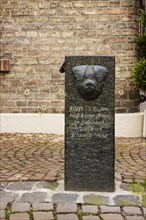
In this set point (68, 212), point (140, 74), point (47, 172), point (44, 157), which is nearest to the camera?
point (68, 212)

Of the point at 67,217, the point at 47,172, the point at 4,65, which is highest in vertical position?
the point at 4,65

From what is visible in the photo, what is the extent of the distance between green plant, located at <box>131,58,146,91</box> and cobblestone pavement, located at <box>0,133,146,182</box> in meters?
1.05

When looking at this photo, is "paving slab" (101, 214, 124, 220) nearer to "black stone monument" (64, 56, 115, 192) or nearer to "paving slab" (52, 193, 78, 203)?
"paving slab" (52, 193, 78, 203)

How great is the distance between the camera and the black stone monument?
4.09 m

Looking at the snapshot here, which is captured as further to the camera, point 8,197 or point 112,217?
point 8,197

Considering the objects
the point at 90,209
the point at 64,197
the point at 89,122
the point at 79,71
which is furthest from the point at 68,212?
the point at 79,71

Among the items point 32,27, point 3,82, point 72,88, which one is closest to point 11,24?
point 32,27

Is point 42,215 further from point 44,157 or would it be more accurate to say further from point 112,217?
point 44,157

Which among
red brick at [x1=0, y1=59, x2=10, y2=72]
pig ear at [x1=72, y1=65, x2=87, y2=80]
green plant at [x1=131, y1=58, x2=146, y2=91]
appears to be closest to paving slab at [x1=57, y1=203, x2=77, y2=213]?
pig ear at [x1=72, y1=65, x2=87, y2=80]

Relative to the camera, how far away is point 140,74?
6.97 m

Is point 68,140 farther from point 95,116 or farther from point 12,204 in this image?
point 12,204

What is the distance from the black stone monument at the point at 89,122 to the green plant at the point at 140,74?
9.76ft

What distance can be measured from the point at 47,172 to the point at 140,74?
9.76ft

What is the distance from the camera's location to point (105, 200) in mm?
3967
